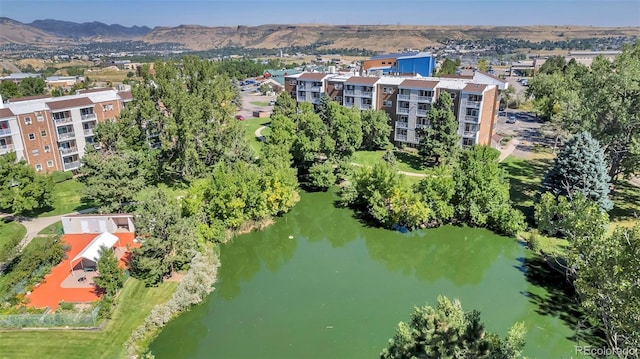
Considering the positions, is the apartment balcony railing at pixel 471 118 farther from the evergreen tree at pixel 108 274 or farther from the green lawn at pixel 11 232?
the green lawn at pixel 11 232

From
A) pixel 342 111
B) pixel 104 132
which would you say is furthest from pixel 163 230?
pixel 342 111

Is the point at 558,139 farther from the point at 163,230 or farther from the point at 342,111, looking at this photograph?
the point at 163,230

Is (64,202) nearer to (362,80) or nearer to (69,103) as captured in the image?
(69,103)

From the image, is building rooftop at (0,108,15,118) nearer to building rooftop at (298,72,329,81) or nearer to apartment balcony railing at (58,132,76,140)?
apartment balcony railing at (58,132,76,140)

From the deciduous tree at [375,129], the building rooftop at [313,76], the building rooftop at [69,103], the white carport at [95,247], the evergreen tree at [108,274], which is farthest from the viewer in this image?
the building rooftop at [313,76]

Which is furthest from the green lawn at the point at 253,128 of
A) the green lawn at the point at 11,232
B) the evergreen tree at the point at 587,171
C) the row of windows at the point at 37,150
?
the evergreen tree at the point at 587,171

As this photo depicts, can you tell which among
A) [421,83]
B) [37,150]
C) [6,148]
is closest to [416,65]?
[421,83]

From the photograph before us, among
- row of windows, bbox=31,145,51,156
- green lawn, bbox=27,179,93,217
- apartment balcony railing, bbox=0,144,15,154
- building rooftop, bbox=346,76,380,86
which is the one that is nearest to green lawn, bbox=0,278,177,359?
green lawn, bbox=27,179,93,217
